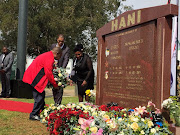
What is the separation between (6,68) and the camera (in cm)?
1115

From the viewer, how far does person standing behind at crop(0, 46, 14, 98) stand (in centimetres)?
1122

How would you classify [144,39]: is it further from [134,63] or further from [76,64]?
[76,64]

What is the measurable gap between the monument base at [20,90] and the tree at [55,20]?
15931 mm

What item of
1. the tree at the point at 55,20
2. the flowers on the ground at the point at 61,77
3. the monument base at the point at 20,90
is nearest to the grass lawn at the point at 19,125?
the flowers on the ground at the point at 61,77

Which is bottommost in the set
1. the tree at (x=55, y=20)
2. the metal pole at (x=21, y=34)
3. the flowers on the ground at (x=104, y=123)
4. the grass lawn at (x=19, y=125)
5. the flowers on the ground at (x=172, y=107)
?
the grass lawn at (x=19, y=125)

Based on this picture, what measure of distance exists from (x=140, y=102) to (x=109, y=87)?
4.22ft

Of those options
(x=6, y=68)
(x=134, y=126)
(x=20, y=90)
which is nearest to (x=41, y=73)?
(x=134, y=126)

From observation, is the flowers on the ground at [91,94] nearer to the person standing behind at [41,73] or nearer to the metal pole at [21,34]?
the person standing behind at [41,73]

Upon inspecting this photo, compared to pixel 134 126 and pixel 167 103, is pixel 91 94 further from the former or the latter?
pixel 134 126

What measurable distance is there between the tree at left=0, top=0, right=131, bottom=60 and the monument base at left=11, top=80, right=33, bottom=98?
52.3 ft

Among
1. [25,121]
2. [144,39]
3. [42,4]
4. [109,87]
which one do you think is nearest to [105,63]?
[109,87]

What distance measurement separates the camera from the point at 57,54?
609 cm

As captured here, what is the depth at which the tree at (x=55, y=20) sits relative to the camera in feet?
89.2

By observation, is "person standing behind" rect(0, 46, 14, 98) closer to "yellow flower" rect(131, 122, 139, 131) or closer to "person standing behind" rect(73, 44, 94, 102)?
"person standing behind" rect(73, 44, 94, 102)
